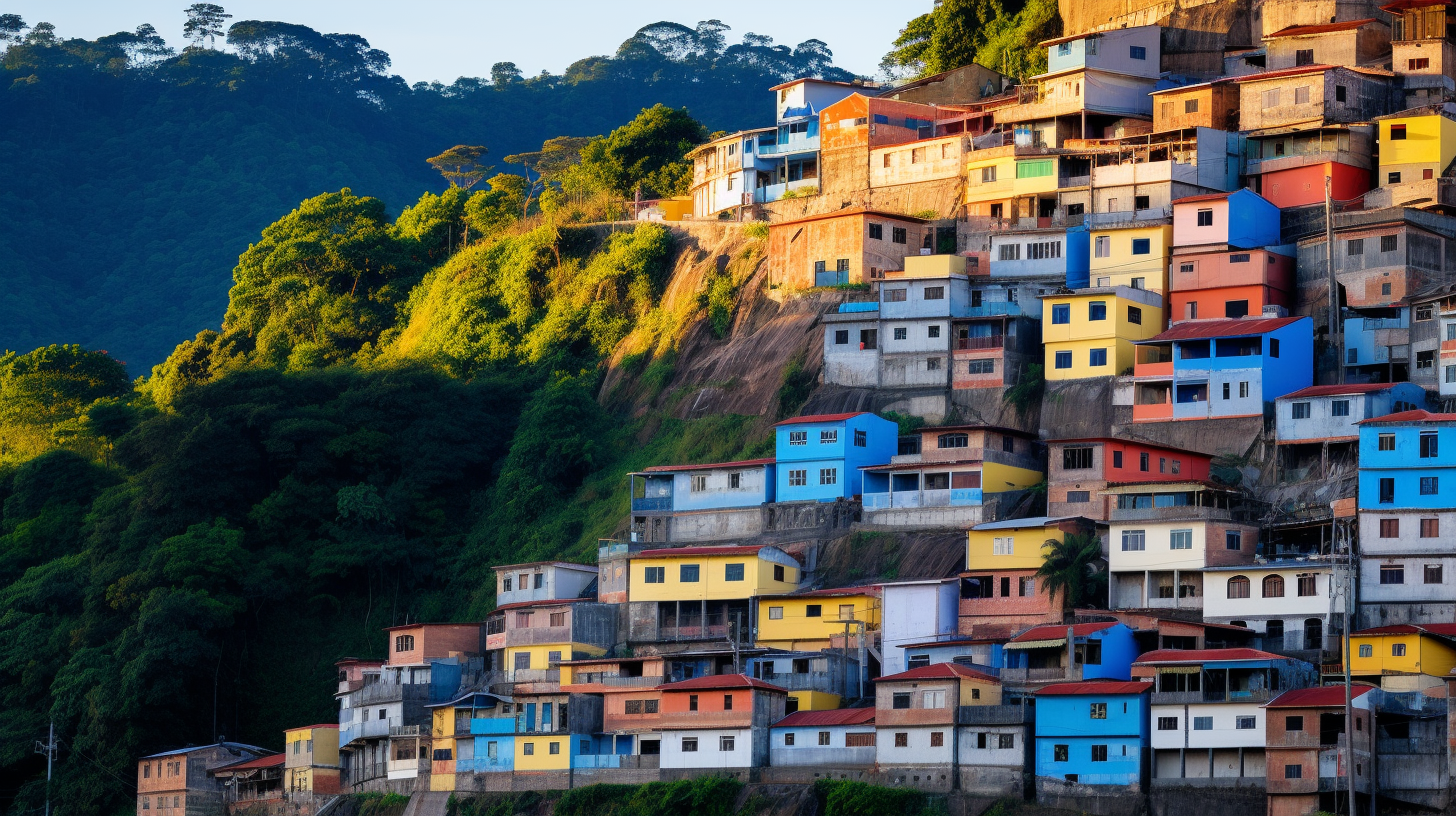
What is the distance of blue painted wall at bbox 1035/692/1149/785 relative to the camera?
167 ft

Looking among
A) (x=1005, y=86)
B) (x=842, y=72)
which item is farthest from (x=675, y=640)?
(x=842, y=72)

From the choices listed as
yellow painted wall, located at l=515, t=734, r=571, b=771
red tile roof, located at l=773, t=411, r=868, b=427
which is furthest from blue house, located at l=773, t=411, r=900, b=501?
yellow painted wall, located at l=515, t=734, r=571, b=771

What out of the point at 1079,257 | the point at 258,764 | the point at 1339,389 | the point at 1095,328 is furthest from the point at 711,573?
the point at 1339,389

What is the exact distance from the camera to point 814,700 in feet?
190

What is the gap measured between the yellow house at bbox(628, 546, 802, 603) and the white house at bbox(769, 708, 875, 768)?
6.16m

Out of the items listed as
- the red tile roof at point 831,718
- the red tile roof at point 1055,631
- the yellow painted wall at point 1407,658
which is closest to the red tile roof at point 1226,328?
the red tile roof at point 1055,631

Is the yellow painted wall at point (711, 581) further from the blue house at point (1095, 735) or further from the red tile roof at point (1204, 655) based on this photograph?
the red tile roof at point (1204, 655)

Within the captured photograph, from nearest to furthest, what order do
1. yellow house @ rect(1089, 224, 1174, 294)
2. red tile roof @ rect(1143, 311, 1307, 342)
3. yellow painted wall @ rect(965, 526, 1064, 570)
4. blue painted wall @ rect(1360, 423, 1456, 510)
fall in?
blue painted wall @ rect(1360, 423, 1456, 510) → yellow painted wall @ rect(965, 526, 1064, 570) → red tile roof @ rect(1143, 311, 1307, 342) → yellow house @ rect(1089, 224, 1174, 294)

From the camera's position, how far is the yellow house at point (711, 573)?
61.8 m

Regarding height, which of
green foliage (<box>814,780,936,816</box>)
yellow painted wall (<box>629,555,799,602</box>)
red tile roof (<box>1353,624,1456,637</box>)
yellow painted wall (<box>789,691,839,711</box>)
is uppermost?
yellow painted wall (<box>629,555,799,602</box>)

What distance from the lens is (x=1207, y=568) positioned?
55.6m

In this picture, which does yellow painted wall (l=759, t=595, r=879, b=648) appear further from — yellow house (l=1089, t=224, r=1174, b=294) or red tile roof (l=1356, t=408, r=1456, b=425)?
yellow house (l=1089, t=224, r=1174, b=294)

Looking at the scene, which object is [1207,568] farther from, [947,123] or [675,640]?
[947,123]

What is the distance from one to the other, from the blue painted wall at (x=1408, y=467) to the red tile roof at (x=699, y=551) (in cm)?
1760
